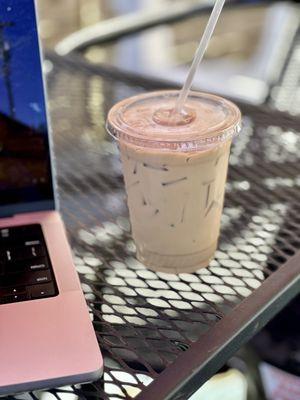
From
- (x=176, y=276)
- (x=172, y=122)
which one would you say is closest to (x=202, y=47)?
(x=172, y=122)

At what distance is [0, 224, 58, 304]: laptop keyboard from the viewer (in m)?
0.46

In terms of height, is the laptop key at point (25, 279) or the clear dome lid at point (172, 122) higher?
the clear dome lid at point (172, 122)

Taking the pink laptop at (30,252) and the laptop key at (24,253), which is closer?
the pink laptop at (30,252)

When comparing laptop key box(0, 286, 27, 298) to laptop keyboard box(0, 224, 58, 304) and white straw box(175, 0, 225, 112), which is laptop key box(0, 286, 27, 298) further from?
white straw box(175, 0, 225, 112)

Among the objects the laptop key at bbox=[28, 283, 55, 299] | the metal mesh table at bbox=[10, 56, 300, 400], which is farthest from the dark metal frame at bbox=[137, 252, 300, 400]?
the laptop key at bbox=[28, 283, 55, 299]

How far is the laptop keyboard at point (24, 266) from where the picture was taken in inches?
18.1

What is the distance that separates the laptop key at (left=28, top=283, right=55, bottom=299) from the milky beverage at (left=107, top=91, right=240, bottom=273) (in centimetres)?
10

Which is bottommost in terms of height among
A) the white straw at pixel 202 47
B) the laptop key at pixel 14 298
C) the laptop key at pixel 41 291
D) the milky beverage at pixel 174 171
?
the laptop key at pixel 41 291

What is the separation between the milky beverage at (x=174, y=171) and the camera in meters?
0.47

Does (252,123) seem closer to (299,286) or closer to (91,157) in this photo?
(91,157)

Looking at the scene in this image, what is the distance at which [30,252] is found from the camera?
509mm

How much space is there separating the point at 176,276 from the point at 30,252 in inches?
4.7

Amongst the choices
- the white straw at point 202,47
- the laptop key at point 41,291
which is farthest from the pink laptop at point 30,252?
the white straw at point 202,47

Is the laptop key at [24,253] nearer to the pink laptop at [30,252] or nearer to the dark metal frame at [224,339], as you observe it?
the pink laptop at [30,252]
